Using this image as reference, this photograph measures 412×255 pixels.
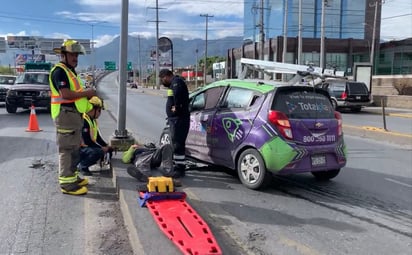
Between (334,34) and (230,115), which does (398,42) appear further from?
(230,115)

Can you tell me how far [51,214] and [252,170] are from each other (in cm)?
284

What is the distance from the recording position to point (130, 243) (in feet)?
14.8

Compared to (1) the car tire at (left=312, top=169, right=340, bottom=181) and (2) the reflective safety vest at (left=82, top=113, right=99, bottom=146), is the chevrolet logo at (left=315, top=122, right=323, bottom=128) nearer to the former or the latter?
(1) the car tire at (left=312, top=169, right=340, bottom=181)

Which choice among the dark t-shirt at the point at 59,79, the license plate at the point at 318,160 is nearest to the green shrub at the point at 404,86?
the license plate at the point at 318,160

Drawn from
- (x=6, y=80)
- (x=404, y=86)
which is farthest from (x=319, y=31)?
(x=6, y=80)

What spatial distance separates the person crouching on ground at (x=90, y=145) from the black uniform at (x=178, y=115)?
1165 mm

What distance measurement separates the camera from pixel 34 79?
1928cm

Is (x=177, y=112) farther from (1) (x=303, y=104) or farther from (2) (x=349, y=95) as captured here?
(2) (x=349, y=95)

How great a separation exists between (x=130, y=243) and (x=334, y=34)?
8294 cm

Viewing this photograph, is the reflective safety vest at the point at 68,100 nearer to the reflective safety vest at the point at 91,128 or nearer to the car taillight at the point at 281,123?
the reflective safety vest at the point at 91,128

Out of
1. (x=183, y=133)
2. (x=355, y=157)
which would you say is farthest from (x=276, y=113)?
(x=355, y=157)

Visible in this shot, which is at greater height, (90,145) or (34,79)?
(34,79)

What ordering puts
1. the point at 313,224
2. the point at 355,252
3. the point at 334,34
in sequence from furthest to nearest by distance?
1. the point at 334,34
2. the point at 313,224
3. the point at 355,252

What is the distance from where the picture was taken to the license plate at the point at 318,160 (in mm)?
6507
